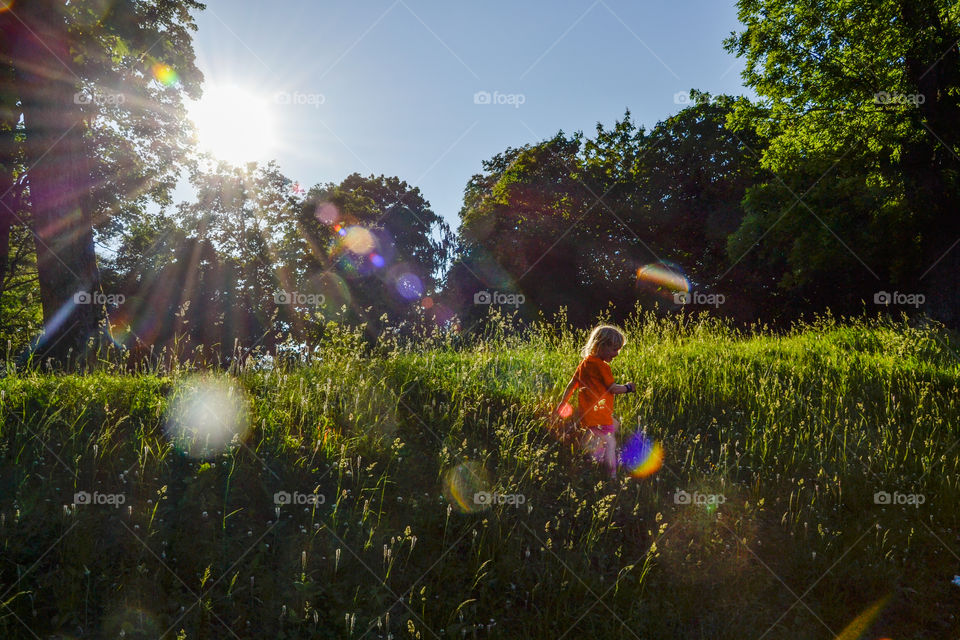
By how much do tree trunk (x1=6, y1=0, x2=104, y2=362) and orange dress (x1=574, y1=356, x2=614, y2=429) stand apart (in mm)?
7905

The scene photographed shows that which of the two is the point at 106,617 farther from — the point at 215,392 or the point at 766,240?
the point at 766,240

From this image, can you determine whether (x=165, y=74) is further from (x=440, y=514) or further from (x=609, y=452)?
(x=609, y=452)

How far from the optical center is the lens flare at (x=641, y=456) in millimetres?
5148

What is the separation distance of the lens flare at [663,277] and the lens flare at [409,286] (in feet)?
47.5

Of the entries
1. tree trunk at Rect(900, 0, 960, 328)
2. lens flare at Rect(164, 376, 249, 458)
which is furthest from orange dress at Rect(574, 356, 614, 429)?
tree trunk at Rect(900, 0, 960, 328)

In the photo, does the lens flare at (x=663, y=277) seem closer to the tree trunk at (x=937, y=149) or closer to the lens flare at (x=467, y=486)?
the tree trunk at (x=937, y=149)

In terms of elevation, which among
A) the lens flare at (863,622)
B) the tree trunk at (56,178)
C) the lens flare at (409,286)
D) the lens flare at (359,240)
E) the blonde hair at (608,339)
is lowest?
the lens flare at (863,622)

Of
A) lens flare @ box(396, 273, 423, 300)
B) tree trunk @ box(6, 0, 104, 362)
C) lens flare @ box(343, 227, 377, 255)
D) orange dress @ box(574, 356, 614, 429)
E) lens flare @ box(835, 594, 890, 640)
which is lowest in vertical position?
lens flare @ box(835, 594, 890, 640)

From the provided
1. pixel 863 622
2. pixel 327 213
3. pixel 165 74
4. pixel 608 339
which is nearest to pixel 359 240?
pixel 327 213

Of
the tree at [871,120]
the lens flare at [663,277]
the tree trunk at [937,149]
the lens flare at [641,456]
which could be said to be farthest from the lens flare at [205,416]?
the lens flare at [663,277]

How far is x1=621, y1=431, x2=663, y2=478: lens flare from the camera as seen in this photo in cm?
515

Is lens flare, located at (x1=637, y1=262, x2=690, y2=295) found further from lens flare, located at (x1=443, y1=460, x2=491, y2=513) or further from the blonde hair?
lens flare, located at (x1=443, y1=460, x2=491, y2=513)

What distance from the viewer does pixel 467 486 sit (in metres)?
4.50

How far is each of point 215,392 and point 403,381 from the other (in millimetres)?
2043
